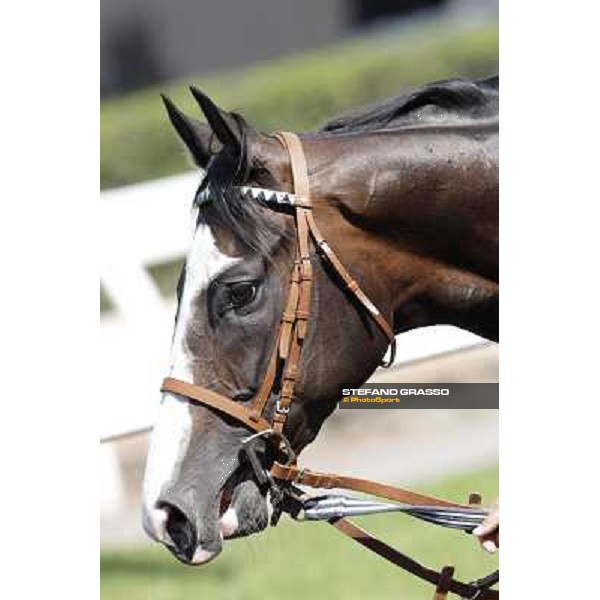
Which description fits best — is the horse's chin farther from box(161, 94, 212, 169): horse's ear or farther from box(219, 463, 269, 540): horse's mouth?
box(161, 94, 212, 169): horse's ear

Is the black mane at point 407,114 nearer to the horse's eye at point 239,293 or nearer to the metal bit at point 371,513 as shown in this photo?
the horse's eye at point 239,293

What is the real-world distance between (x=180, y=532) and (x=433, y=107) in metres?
1.17

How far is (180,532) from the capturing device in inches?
122

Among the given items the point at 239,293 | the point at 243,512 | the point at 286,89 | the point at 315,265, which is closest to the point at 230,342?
the point at 239,293

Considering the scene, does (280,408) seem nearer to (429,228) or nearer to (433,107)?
(429,228)

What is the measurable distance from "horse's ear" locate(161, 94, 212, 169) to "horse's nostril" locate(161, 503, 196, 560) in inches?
31.6

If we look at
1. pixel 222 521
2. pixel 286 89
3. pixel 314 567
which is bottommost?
pixel 314 567

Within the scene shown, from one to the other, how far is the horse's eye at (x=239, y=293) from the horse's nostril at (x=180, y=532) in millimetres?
461

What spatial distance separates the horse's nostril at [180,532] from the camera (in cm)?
306

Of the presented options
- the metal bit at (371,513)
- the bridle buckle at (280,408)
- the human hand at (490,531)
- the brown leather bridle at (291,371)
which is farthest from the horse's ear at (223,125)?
the human hand at (490,531)
